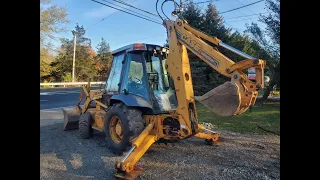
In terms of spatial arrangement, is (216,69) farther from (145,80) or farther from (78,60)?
(78,60)

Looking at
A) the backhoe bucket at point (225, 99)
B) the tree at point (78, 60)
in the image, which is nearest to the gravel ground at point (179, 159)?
the backhoe bucket at point (225, 99)

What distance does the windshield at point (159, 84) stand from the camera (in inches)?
172

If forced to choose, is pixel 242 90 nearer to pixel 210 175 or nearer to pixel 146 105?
pixel 210 175

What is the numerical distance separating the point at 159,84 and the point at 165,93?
0.20m

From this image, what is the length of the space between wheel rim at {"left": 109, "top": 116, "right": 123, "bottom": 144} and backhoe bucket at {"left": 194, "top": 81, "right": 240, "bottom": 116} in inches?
68.6

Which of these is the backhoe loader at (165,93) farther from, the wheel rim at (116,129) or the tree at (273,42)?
the tree at (273,42)

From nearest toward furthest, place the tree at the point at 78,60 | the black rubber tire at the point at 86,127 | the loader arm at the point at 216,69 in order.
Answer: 1. the loader arm at the point at 216,69
2. the black rubber tire at the point at 86,127
3. the tree at the point at 78,60

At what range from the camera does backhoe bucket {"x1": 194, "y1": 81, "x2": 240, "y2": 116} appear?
10.4ft

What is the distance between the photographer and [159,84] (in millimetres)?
4504

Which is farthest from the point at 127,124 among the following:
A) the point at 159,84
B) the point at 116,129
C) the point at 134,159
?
the point at 159,84

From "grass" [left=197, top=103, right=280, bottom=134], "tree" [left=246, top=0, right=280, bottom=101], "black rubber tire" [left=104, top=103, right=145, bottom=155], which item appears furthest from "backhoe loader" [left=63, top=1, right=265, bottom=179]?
"tree" [left=246, top=0, right=280, bottom=101]

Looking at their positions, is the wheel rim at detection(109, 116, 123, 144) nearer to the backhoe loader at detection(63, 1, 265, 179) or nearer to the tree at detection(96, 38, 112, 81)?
the backhoe loader at detection(63, 1, 265, 179)
